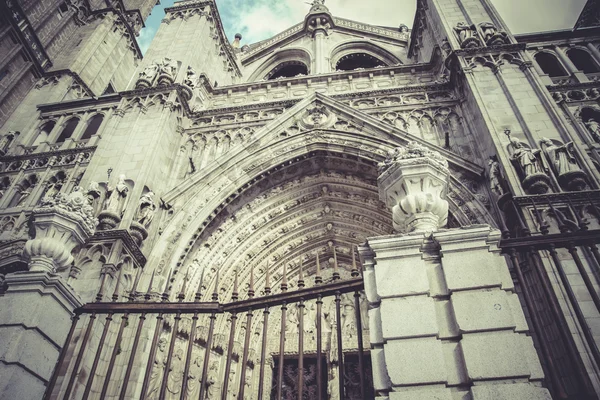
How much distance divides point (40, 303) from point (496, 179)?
24.5ft

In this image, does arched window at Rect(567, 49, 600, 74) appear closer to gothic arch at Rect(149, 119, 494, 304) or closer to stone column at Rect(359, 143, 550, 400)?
gothic arch at Rect(149, 119, 494, 304)

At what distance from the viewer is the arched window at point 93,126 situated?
13.0 meters

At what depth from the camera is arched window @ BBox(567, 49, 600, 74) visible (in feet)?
38.3

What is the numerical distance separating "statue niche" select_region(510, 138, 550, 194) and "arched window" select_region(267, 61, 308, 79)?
12893 millimetres

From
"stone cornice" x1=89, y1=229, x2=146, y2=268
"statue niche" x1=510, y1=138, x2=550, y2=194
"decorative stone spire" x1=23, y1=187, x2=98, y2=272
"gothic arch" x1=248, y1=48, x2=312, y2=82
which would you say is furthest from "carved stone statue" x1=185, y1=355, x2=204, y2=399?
"gothic arch" x1=248, y1=48, x2=312, y2=82

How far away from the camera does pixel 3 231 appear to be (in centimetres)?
997

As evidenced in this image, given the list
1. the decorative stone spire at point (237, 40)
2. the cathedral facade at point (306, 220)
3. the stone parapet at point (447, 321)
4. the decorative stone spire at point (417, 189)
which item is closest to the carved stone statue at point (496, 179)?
the cathedral facade at point (306, 220)

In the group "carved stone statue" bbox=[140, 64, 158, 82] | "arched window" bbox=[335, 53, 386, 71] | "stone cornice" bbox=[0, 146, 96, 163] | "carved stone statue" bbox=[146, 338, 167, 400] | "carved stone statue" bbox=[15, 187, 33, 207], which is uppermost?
"arched window" bbox=[335, 53, 386, 71]

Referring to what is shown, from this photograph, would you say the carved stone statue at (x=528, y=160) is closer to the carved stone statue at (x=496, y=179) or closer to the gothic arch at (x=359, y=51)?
the carved stone statue at (x=496, y=179)

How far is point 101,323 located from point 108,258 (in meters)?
1.23

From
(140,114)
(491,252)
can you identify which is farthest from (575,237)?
(140,114)

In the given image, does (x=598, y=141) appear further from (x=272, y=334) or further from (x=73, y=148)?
(x=73, y=148)

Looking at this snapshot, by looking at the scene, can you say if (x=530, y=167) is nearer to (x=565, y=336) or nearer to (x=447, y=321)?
(x=565, y=336)

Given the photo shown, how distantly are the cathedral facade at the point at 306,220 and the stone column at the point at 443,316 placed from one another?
0.05ft
